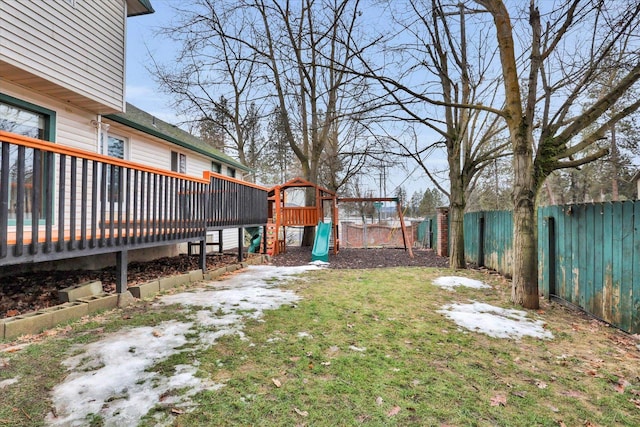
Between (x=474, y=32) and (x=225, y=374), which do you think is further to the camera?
(x=474, y=32)

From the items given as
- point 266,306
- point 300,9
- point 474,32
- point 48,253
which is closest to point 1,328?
point 48,253

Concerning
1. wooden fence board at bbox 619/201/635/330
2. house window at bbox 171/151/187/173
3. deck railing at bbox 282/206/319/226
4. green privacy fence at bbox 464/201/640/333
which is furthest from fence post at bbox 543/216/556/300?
house window at bbox 171/151/187/173

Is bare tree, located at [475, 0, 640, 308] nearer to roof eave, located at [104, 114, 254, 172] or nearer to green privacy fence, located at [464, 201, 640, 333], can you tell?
green privacy fence, located at [464, 201, 640, 333]

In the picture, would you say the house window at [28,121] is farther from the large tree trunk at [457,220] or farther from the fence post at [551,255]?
the large tree trunk at [457,220]

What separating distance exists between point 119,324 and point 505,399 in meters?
3.59

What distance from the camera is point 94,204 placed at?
3.76 meters

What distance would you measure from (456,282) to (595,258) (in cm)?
246

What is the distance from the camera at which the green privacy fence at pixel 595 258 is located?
3678 mm

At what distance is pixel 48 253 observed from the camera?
322 cm

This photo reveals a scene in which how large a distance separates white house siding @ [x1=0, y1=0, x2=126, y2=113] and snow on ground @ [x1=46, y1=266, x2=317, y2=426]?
4.11 metres

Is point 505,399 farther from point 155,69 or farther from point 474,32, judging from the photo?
point 155,69

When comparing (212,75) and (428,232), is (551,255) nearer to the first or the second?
(428,232)

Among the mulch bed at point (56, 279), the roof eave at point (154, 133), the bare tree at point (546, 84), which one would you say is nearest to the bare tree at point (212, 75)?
the roof eave at point (154, 133)

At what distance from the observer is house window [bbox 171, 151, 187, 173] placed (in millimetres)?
9812
